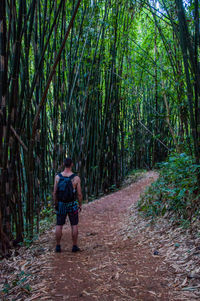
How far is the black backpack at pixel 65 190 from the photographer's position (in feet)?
7.49

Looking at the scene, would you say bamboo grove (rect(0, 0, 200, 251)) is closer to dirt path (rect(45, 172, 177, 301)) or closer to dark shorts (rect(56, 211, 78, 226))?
dark shorts (rect(56, 211, 78, 226))

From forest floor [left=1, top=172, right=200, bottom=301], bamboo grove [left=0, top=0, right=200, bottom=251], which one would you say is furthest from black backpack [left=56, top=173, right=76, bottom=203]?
forest floor [left=1, top=172, right=200, bottom=301]

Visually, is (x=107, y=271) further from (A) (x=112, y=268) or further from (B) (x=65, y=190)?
(B) (x=65, y=190)

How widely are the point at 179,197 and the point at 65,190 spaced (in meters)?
A: 0.97

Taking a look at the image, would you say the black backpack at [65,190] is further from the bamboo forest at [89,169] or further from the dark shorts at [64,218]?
the bamboo forest at [89,169]

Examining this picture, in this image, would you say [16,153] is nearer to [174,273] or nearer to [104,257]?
[104,257]

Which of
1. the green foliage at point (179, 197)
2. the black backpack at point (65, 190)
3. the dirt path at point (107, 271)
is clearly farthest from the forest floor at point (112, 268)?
the black backpack at point (65, 190)

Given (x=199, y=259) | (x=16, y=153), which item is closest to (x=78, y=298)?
(x=199, y=259)

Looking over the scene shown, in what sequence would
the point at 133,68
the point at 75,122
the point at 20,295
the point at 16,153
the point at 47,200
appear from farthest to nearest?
1. the point at 133,68
2. the point at 75,122
3. the point at 47,200
4. the point at 16,153
5. the point at 20,295

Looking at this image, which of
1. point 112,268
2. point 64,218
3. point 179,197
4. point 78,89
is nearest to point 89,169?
point 78,89

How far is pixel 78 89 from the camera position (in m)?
4.55

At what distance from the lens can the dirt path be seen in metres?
1.46

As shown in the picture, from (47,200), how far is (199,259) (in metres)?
2.96

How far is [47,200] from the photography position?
422 centimetres
